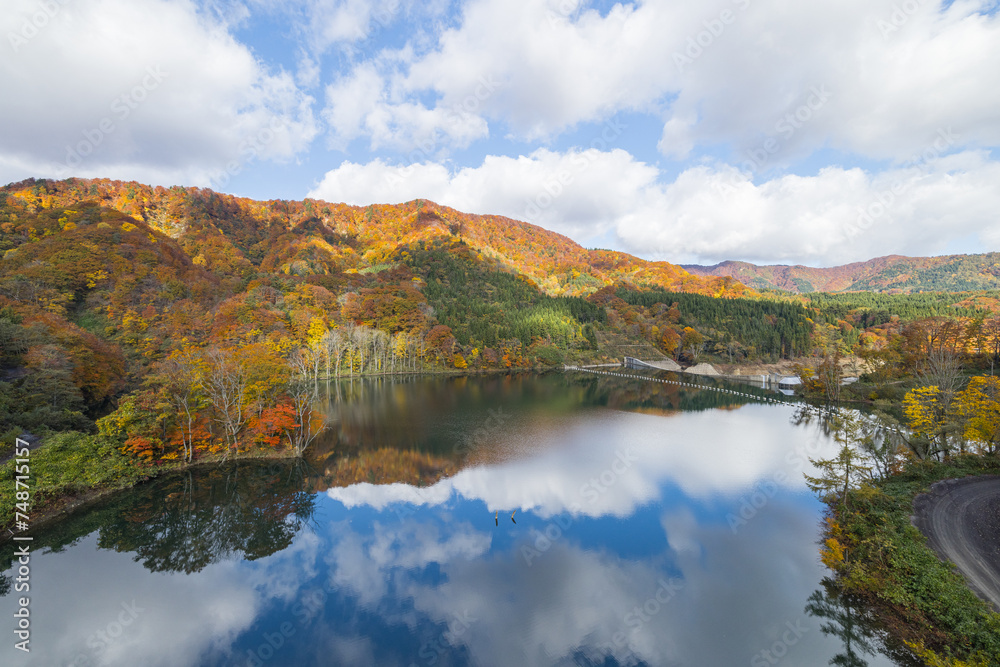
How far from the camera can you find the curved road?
12.7 metres

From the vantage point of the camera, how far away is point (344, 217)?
135375 millimetres

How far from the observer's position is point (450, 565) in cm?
1616

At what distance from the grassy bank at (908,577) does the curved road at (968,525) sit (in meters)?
0.44

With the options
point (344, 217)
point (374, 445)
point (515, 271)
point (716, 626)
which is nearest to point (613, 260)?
point (515, 271)

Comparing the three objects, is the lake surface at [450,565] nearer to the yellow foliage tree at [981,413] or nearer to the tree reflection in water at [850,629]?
the tree reflection in water at [850,629]

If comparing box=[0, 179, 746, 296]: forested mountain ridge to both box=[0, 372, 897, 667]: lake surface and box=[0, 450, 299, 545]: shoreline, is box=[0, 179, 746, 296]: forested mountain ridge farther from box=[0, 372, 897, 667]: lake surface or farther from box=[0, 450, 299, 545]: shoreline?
box=[0, 372, 897, 667]: lake surface

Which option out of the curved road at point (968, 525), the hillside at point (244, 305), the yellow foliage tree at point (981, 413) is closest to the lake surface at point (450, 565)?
the curved road at point (968, 525)

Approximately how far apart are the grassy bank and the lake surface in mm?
1139

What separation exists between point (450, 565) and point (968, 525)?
67.6 feet

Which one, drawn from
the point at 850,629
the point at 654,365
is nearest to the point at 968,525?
the point at 850,629

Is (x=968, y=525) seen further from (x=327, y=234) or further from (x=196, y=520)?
(x=327, y=234)

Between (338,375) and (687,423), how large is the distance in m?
47.6

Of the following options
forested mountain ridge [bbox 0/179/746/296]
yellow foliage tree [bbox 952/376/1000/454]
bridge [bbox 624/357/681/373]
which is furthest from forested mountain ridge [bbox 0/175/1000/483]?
yellow foliage tree [bbox 952/376/1000/454]

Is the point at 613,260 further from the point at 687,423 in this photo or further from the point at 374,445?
the point at 374,445
